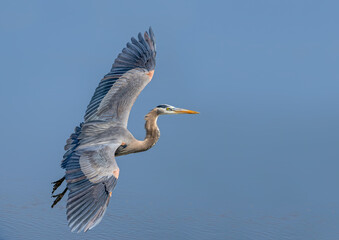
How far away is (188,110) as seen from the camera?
40.3 feet

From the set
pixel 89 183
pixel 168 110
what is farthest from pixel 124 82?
pixel 89 183

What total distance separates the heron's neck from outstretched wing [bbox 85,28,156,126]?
0.52 meters

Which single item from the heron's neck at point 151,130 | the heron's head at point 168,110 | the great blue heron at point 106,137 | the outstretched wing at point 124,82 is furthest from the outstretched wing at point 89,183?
the heron's head at point 168,110

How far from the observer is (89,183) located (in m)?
9.44

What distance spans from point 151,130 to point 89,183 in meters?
2.99

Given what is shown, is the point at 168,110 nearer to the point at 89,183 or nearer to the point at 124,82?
the point at 124,82

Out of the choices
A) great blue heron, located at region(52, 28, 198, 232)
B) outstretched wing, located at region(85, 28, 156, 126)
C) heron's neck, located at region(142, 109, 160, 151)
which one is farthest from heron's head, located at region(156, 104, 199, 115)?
outstretched wing, located at region(85, 28, 156, 126)

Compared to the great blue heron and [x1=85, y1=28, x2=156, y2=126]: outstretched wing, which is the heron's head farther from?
[x1=85, y1=28, x2=156, y2=126]: outstretched wing

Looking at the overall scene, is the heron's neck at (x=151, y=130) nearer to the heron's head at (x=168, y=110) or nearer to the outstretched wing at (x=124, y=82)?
the heron's head at (x=168, y=110)

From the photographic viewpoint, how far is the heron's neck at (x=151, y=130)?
12.0 meters

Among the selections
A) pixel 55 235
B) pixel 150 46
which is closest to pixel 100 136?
pixel 150 46

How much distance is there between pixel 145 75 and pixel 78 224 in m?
4.96

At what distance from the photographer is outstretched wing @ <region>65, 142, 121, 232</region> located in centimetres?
896

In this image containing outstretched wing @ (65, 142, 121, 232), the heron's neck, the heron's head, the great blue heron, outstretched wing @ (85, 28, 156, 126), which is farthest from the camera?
the heron's head
